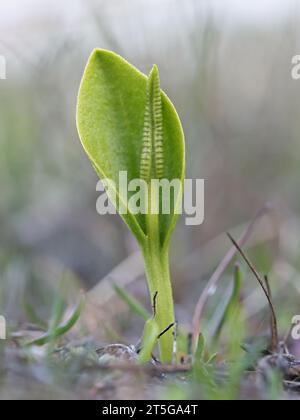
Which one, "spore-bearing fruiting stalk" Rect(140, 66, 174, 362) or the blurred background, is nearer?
"spore-bearing fruiting stalk" Rect(140, 66, 174, 362)

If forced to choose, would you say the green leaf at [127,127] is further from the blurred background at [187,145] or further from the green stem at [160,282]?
the blurred background at [187,145]

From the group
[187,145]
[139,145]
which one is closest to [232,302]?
[139,145]

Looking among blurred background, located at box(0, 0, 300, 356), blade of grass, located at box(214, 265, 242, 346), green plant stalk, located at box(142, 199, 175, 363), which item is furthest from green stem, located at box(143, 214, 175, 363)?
blurred background, located at box(0, 0, 300, 356)

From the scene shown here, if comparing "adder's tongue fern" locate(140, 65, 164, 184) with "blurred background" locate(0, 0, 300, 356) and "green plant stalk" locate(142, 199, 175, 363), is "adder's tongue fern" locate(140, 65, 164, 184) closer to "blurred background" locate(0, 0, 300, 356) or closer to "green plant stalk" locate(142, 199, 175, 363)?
"green plant stalk" locate(142, 199, 175, 363)

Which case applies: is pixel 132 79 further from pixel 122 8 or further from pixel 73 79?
pixel 73 79

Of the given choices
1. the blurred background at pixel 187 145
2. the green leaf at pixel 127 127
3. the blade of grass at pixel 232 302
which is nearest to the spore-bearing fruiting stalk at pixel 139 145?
the green leaf at pixel 127 127
